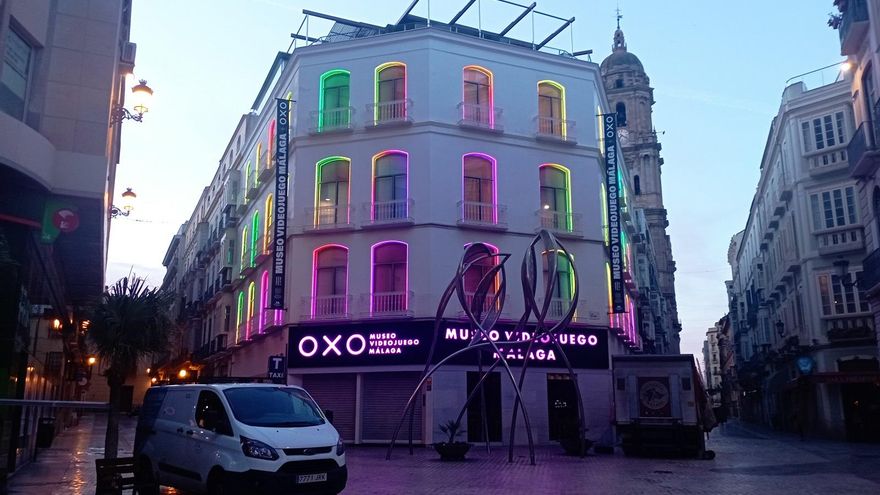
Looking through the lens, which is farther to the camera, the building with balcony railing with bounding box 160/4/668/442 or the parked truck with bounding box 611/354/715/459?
the building with balcony railing with bounding box 160/4/668/442

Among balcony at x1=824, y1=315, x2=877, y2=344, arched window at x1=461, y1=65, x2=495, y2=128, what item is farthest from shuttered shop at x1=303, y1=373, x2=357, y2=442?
balcony at x1=824, y1=315, x2=877, y2=344

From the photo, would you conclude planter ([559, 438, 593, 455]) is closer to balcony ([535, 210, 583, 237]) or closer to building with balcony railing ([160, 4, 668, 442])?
building with balcony railing ([160, 4, 668, 442])

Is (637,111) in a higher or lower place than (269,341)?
higher

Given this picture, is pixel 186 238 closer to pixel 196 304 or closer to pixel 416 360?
pixel 196 304

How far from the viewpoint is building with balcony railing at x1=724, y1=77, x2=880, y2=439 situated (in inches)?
1353

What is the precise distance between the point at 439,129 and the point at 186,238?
5041 centimetres

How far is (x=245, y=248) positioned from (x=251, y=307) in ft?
12.8

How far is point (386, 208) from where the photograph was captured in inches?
1129

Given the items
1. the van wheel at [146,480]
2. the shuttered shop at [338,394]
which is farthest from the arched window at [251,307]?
the van wheel at [146,480]

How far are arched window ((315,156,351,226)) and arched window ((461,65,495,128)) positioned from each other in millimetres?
5569

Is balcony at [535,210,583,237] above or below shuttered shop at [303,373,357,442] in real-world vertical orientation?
above

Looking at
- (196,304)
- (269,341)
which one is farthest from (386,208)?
(196,304)

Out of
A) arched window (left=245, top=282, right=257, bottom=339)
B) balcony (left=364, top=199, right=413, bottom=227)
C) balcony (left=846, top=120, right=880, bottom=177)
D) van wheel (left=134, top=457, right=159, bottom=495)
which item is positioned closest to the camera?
van wheel (left=134, top=457, right=159, bottom=495)

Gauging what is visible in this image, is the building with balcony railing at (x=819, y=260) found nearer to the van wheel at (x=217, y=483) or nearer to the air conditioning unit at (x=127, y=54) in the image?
the van wheel at (x=217, y=483)
